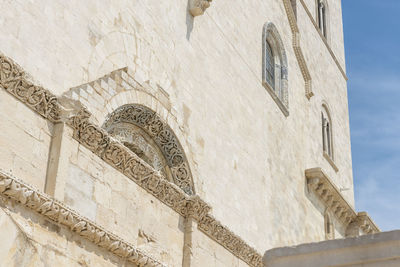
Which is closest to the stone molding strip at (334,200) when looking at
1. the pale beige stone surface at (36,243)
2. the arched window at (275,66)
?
the arched window at (275,66)

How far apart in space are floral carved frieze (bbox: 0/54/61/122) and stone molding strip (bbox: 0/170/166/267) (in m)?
0.84

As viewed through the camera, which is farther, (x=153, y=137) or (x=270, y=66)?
(x=270, y=66)

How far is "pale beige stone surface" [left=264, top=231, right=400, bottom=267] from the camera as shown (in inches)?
219

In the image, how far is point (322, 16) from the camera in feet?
63.0

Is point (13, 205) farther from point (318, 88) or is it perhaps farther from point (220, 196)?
point (318, 88)

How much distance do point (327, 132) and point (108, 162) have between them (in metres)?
10.1

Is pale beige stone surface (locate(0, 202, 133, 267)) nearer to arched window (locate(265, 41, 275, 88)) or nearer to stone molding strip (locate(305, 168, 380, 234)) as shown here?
arched window (locate(265, 41, 275, 88))

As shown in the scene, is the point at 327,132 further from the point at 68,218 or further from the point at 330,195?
the point at 68,218

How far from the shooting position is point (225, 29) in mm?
11742

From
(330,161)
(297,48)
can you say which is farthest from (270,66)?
(330,161)

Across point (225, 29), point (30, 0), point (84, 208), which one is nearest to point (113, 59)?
point (30, 0)

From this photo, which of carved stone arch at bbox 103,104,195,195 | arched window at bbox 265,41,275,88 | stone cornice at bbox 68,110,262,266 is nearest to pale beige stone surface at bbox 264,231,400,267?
stone cornice at bbox 68,110,262,266

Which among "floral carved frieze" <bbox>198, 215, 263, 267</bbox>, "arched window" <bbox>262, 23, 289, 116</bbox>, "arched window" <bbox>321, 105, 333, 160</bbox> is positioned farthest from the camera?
"arched window" <bbox>321, 105, 333, 160</bbox>

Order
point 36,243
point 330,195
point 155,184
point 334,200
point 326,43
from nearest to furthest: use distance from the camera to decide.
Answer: point 36,243 → point 155,184 → point 330,195 → point 334,200 → point 326,43
